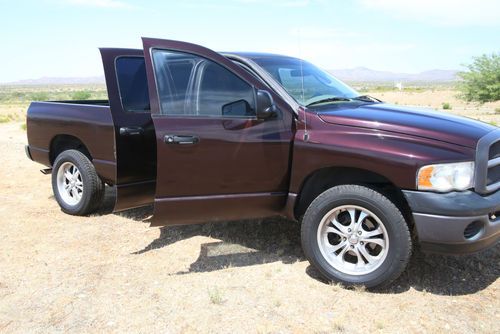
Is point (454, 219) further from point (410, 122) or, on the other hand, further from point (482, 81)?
point (482, 81)

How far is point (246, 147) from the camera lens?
163 inches

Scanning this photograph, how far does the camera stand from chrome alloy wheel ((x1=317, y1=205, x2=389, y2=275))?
12.5 feet

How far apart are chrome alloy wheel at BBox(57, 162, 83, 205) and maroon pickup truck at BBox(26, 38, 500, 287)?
1.59 metres

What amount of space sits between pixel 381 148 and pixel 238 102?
4.29ft

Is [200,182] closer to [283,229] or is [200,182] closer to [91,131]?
[283,229]

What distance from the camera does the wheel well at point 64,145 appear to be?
6.10 m

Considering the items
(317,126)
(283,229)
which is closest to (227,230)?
(283,229)

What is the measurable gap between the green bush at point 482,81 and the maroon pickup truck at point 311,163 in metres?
24.6

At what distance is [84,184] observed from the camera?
5.82 metres

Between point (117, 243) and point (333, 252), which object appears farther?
point (117, 243)

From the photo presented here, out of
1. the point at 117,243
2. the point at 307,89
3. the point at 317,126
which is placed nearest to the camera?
the point at 317,126

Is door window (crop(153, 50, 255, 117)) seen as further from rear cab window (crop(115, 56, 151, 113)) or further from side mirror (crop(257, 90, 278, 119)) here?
rear cab window (crop(115, 56, 151, 113))

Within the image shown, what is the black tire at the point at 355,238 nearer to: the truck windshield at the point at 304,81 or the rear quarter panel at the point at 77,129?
the truck windshield at the point at 304,81

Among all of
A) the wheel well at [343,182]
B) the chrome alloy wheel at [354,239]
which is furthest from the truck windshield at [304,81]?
the chrome alloy wheel at [354,239]
